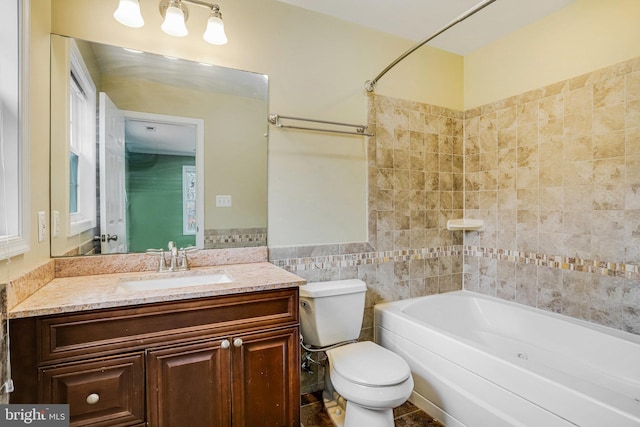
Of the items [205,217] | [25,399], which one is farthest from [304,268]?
[25,399]

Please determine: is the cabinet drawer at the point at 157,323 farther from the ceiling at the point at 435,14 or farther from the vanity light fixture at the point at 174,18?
the ceiling at the point at 435,14

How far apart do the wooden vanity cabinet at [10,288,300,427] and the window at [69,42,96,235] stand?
2.21 ft

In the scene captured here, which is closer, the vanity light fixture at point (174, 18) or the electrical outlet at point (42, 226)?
the electrical outlet at point (42, 226)

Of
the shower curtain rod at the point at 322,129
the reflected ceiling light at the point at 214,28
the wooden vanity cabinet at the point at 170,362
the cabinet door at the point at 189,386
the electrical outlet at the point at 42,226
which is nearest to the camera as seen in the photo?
the wooden vanity cabinet at the point at 170,362

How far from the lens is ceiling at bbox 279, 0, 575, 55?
2.06 m

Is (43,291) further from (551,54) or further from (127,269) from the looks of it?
(551,54)

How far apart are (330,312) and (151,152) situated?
4.44ft

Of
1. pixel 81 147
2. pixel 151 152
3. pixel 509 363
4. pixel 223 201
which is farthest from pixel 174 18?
pixel 509 363

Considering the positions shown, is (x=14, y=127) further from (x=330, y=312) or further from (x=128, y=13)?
(x=330, y=312)

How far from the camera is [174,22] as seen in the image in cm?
161

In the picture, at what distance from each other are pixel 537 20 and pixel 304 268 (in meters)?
2.39

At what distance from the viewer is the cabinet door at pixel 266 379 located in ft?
4.55

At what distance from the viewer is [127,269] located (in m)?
1.67

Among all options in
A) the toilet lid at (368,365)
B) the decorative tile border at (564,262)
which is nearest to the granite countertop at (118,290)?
the toilet lid at (368,365)
